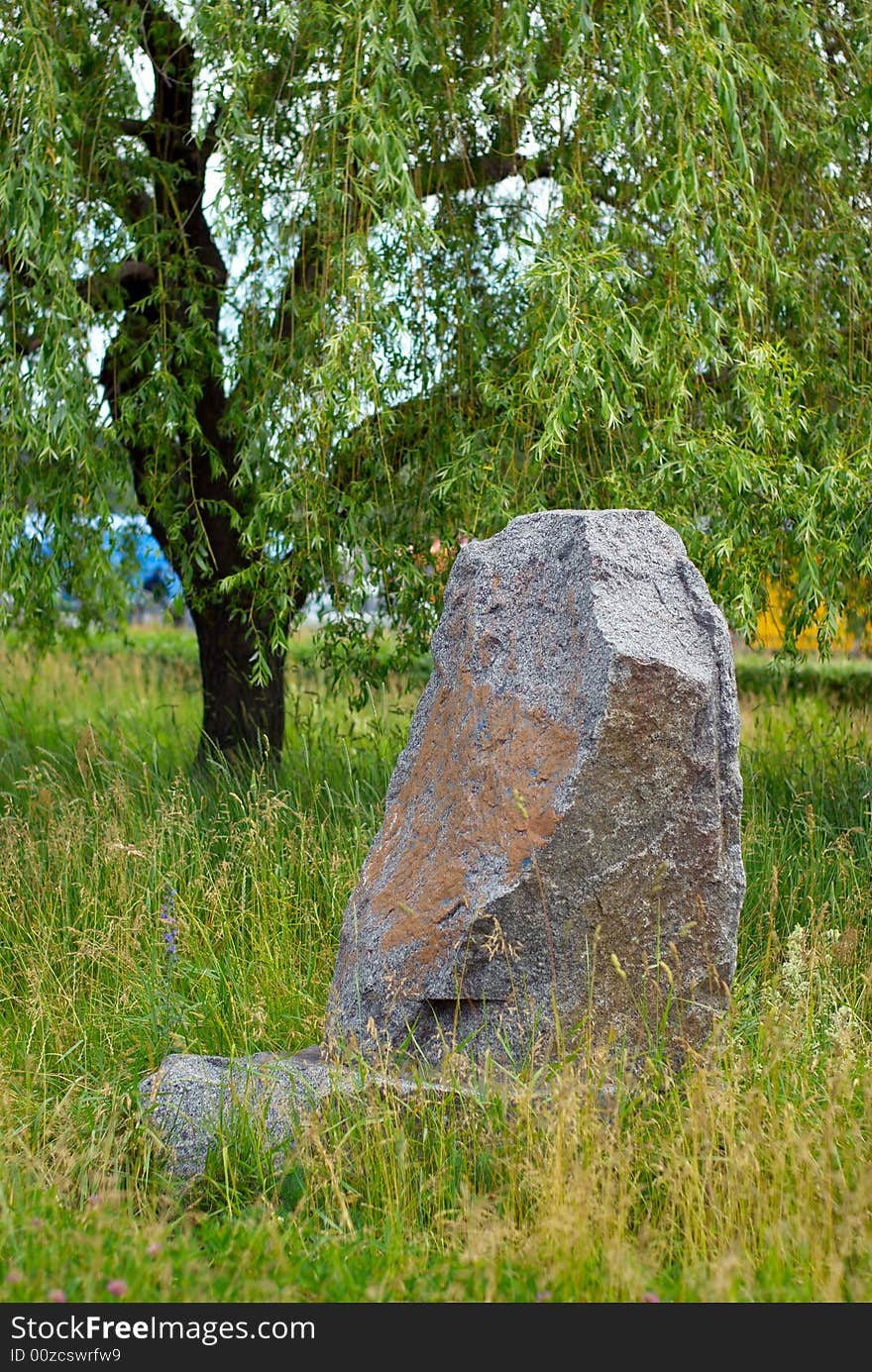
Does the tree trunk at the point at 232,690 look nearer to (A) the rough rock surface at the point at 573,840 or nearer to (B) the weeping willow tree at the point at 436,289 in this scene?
→ (B) the weeping willow tree at the point at 436,289

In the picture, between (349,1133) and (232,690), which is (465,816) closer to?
(349,1133)

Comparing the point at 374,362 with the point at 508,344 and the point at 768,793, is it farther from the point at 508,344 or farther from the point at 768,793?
the point at 768,793

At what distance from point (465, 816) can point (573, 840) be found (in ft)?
1.09

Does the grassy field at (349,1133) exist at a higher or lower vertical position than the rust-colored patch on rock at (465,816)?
lower

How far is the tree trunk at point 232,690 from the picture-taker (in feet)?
21.7

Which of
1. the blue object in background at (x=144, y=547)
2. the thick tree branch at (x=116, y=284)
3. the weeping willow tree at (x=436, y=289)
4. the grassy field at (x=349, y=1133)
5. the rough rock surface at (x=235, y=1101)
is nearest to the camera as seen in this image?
the grassy field at (x=349, y=1133)

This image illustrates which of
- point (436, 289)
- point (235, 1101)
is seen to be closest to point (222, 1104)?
point (235, 1101)

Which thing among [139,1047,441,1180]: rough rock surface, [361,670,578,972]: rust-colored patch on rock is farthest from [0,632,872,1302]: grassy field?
[361,670,578,972]: rust-colored patch on rock

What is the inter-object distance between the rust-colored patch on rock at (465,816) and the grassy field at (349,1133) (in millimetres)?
469

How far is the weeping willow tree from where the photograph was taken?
4.86 m

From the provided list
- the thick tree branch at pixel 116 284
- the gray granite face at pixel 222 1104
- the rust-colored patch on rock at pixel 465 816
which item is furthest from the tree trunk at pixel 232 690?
the gray granite face at pixel 222 1104

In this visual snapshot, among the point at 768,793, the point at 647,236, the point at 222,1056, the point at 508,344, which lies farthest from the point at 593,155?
the point at 222,1056

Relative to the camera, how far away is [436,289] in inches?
215

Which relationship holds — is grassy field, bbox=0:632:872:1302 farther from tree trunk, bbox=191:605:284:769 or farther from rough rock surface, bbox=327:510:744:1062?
tree trunk, bbox=191:605:284:769
